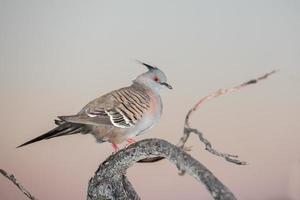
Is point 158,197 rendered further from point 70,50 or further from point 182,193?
point 70,50

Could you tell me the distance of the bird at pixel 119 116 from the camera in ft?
5.05

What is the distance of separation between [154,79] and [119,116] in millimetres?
209

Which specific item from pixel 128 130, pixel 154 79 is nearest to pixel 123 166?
pixel 128 130

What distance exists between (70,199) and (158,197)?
36 centimetres

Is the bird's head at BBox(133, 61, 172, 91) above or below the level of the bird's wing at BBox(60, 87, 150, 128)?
above

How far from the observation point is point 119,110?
155 centimetres

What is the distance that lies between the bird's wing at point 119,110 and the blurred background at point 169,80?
4.7 inches

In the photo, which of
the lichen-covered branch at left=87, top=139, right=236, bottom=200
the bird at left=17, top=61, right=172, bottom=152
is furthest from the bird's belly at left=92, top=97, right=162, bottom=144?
the lichen-covered branch at left=87, top=139, right=236, bottom=200

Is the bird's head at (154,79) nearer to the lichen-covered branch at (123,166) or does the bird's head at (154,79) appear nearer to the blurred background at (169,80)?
the blurred background at (169,80)

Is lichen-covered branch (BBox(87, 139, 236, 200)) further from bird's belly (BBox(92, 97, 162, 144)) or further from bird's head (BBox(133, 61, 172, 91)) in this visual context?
bird's head (BBox(133, 61, 172, 91))

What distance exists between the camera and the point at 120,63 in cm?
174

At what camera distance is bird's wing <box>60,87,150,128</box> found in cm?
154

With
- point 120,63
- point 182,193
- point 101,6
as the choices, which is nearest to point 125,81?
point 120,63

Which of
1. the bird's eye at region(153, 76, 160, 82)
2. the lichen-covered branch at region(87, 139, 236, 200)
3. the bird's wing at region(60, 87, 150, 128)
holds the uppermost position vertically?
the bird's eye at region(153, 76, 160, 82)
